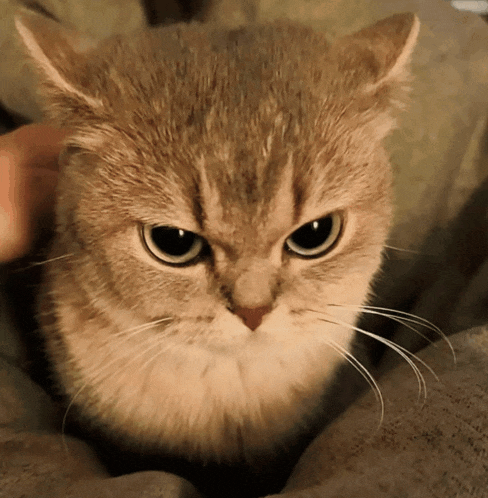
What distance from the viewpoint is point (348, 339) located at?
956mm

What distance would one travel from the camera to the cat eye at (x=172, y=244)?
0.71 m

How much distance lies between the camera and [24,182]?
1009 millimetres

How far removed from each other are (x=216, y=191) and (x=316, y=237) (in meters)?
0.18

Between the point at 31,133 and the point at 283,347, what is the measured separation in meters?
0.71

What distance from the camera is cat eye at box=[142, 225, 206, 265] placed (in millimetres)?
714

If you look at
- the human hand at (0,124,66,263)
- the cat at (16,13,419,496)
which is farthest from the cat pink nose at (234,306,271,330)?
the human hand at (0,124,66,263)

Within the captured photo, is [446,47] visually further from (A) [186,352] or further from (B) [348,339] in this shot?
(A) [186,352]

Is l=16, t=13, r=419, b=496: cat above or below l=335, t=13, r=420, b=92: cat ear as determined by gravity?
below

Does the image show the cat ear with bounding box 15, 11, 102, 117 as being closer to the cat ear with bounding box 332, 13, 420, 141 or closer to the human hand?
the human hand

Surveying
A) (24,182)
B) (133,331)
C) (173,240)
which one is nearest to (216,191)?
(173,240)

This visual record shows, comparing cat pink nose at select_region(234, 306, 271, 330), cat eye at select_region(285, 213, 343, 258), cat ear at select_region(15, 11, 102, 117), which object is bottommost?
cat pink nose at select_region(234, 306, 271, 330)

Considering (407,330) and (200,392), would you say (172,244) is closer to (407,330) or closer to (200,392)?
(200,392)

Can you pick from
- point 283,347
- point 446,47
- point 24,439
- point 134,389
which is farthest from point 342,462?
point 446,47

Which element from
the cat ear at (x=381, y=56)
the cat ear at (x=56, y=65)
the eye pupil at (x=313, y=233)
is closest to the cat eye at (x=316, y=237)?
the eye pupil at (x=313, y=233)
